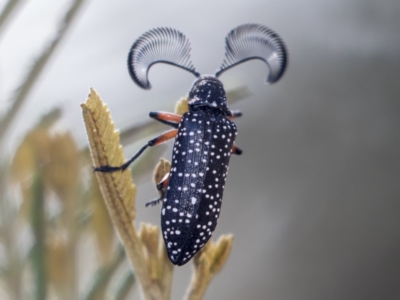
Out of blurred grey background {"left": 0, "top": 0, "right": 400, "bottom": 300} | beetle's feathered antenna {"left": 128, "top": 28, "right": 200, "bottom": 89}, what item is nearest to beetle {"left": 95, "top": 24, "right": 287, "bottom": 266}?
beetle's feathered antenna {"left": 128, "top": 28, "right": 200, "bottom": 89}

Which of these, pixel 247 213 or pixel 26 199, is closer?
pixel 26 199

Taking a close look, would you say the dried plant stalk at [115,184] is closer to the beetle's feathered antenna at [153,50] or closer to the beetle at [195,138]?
the beetle at [195,138]

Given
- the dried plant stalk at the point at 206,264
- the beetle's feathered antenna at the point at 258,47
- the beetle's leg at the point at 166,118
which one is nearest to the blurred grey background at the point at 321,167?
the beetle's feathered antenna at the point at 258,47

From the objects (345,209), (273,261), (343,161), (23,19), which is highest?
(23,19)

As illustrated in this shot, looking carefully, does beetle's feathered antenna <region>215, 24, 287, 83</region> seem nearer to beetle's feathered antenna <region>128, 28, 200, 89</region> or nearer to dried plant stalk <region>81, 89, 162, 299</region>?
beetle's feathered antenna <region>128, 28, 200, 89</region>

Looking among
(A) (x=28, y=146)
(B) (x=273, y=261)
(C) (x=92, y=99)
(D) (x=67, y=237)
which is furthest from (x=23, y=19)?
(B) (x=273, y=261)

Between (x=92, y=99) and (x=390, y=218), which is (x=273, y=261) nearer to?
(x=390, y=218)

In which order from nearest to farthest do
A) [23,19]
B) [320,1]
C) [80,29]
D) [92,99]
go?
1. [92,99]
2. [23,19]
3. [80,29]
4. [320,1]

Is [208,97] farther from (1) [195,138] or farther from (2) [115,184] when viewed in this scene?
(2) [115,184]
